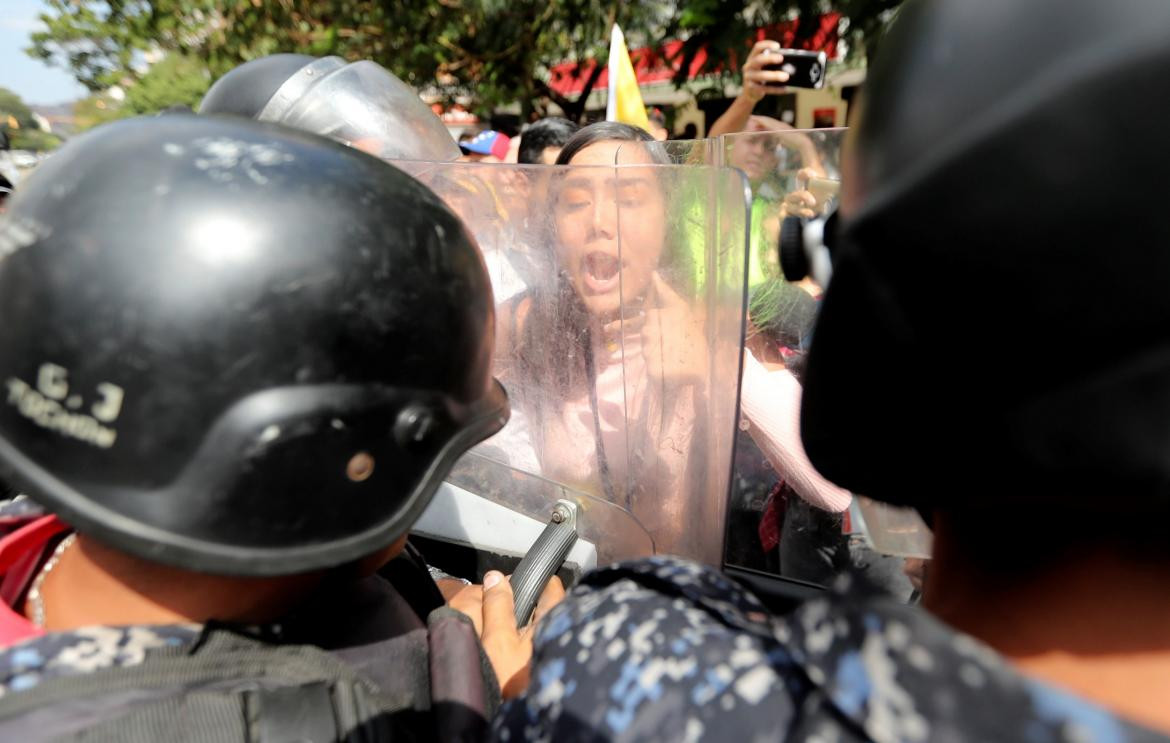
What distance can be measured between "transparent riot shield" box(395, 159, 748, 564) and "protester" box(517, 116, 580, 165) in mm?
2243

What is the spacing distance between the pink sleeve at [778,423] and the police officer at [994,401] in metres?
0.75

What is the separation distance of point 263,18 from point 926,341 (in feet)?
37.8

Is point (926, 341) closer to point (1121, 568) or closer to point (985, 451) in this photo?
point (985, 451)

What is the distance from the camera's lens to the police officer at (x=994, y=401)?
597 millimetres

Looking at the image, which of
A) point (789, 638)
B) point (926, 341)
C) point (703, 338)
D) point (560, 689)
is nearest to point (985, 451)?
point (926, 341)

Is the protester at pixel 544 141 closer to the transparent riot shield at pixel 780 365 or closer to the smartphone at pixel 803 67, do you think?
the smartphone at pixel 803 67

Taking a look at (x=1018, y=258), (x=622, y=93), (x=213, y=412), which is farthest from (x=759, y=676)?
(x=622, y=93)

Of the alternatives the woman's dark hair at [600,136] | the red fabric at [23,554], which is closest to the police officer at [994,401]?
the red fabric at [23,554]

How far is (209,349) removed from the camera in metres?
0.97

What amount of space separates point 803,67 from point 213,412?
124 inches

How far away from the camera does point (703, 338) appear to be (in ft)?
4.39

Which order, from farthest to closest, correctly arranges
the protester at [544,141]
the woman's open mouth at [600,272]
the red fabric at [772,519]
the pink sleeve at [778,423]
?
1. the protester at [544,141]
2. the red fabric at [772,519]
3. the pink sleeve at [778,423]
4. the woman's open mouth at [600,272]

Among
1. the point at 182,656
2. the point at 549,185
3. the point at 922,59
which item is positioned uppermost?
the point at 922,59

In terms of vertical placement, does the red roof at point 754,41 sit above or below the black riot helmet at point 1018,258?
below
